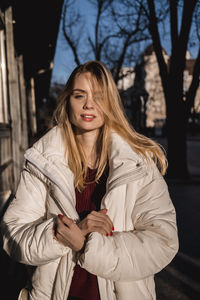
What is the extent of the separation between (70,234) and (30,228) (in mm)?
253

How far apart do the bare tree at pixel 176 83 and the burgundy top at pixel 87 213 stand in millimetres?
8005

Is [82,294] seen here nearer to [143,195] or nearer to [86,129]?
[143,195]

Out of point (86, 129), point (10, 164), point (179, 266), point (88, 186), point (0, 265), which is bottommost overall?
point (179, 266)

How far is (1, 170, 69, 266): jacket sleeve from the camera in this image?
1401 mm

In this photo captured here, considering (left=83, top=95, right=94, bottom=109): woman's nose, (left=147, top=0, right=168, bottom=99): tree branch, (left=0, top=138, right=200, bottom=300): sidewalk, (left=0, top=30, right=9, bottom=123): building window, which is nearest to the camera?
(left=83, top=95, right=94, bottom=109): woman's nose

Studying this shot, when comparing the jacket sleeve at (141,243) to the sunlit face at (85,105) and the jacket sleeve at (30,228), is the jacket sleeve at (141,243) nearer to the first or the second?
the jacket sleeve at (30,228)

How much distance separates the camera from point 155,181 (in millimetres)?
1567

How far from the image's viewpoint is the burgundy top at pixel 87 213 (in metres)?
1.52

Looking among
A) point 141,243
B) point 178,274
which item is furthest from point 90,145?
point 178,274

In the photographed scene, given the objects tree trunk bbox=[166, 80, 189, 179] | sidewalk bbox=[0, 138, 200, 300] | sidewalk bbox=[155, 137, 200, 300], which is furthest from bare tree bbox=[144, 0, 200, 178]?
sidewalk bbox=[0, 138, 200, 300]

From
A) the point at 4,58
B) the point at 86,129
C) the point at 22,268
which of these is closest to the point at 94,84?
the point at 86,129

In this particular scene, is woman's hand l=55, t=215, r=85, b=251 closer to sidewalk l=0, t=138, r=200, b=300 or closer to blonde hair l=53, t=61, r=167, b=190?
blonde hair l=53, t=61, r=167, b=190

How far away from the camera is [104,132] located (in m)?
1.88

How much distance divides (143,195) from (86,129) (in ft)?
1.89
